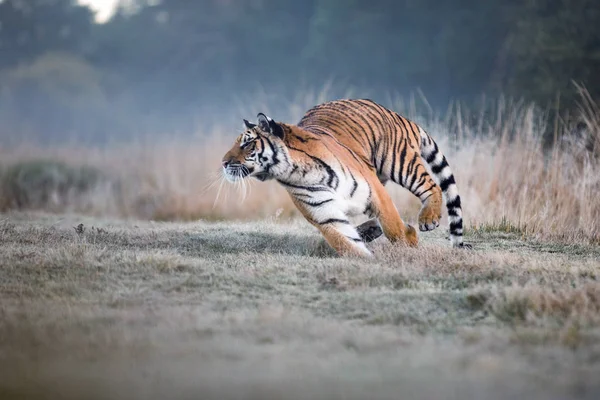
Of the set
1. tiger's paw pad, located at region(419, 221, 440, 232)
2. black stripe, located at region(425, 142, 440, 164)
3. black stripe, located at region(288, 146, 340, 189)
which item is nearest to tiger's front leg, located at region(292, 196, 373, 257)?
black stripe, located at region(288, 146, 340, 189)

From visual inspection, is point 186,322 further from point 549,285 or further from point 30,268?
point 549,285

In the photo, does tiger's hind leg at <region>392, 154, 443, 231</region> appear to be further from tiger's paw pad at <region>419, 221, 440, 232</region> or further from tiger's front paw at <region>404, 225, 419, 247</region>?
tiger's front paw at <region>404, 225, 419, 247</region>

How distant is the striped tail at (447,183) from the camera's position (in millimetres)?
5473

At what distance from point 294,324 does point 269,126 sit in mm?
1660

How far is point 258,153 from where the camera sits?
15.1 feet

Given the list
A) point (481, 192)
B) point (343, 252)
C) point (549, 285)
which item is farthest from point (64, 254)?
point (481, 192)

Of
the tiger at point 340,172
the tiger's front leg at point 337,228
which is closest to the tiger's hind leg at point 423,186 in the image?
the tiger at point 340,172

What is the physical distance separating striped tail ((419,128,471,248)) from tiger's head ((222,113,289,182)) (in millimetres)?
1423

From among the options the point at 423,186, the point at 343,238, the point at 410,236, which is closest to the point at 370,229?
the point at 410,236

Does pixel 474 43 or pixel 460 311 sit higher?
pixel 474 43

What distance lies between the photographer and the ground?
2.73 meters

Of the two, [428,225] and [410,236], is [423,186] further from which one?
[410,236]

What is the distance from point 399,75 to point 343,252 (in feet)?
43.0

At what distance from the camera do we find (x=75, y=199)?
29.4ft
